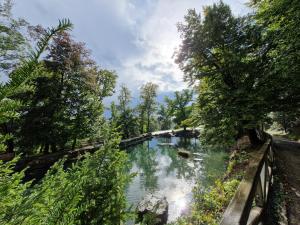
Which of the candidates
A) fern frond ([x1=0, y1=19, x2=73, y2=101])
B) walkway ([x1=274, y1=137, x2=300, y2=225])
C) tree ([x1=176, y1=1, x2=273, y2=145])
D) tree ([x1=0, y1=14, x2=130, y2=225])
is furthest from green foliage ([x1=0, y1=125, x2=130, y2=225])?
tree ([x1=176, y1=1, x2=273, y2=145])

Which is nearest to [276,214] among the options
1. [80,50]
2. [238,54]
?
[238,54]

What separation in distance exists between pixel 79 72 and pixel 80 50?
2.04m

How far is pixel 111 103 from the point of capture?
6.41m

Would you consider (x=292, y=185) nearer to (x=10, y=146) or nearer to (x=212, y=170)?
(x=212, y=170)

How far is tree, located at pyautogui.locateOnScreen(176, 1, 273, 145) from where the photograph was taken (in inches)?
302

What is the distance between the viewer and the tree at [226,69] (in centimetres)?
767

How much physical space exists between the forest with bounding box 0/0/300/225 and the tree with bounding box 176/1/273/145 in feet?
0.15

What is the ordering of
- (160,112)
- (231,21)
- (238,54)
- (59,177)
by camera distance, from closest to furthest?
(59,177) → (238,54) → (231,21) → (160,112)

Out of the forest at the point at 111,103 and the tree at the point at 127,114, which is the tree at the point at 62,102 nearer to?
the forest at the point at 111,103

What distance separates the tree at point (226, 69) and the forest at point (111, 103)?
4 centimetres

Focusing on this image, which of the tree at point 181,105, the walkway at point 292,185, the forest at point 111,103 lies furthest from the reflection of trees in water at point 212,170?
the tree at point 181,105

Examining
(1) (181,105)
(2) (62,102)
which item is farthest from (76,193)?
(1) (181,105)

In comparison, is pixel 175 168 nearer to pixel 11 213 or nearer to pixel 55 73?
pixel 55 73

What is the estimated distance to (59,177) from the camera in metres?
1.56
